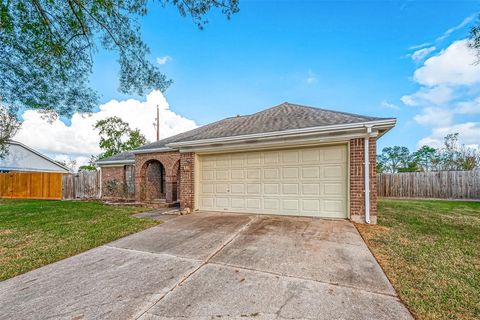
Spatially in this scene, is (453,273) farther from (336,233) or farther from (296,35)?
(296,35)


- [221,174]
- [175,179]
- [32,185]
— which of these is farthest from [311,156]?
[32,185]

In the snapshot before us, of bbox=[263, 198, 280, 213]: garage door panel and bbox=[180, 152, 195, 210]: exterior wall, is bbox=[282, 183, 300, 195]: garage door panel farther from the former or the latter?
bbox=[180, 152, 195, 210]: exterior wall

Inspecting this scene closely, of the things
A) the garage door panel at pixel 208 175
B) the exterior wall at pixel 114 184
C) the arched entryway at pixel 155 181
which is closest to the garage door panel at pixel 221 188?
the garage door panel at pixel 208 175

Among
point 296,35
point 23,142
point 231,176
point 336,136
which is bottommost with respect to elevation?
point 231,176

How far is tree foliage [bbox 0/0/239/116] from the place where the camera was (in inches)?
213

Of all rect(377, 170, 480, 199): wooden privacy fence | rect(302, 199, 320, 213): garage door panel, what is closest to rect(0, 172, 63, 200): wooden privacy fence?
rect(302, 199, 320, 213): garage door panel

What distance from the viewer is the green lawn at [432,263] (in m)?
2.44

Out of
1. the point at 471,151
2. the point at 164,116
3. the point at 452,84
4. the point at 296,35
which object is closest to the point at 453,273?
the point at 296,35

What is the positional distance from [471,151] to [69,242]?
24698mm

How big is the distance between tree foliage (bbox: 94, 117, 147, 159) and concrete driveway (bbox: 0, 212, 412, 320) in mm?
23338

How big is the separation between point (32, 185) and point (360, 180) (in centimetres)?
2124

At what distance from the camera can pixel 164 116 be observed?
2356 cm

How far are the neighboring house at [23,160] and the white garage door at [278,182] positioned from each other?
21.7 metres

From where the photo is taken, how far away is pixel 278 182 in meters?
7.00
